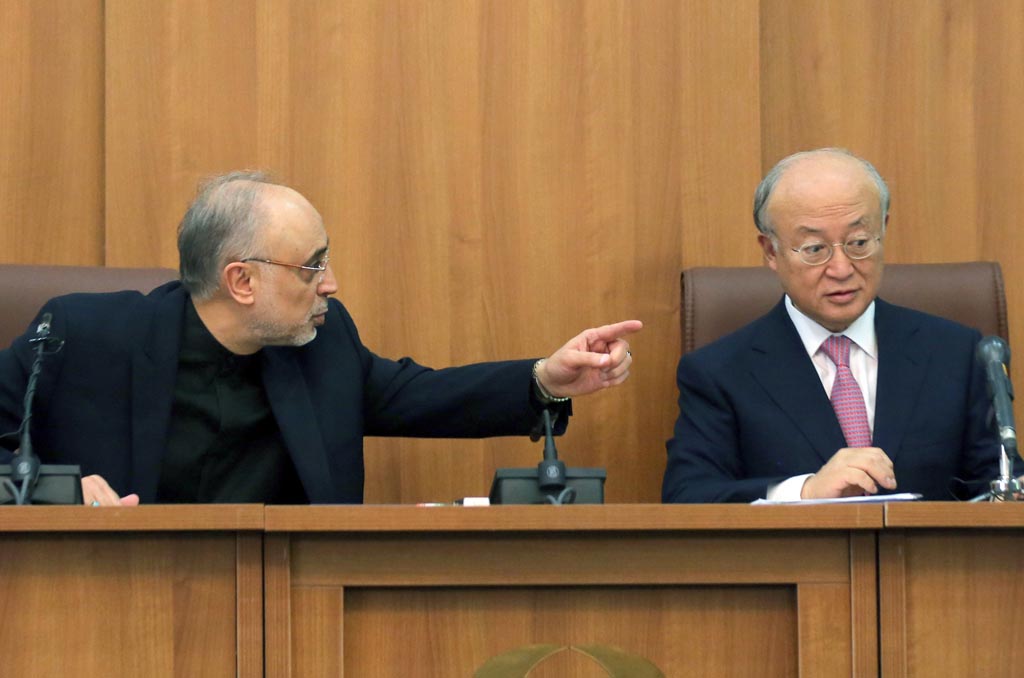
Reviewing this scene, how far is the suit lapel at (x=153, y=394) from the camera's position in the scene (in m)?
2.45

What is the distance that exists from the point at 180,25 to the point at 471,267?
2.75 ft

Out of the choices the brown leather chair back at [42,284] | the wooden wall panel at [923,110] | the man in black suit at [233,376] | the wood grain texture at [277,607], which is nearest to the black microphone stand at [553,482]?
the wood grain texture at [277,607]

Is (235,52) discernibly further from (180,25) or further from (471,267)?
(471,267)

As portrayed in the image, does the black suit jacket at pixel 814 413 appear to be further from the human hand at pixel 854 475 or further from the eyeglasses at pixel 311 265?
the eyeglasses at pixel 311 265

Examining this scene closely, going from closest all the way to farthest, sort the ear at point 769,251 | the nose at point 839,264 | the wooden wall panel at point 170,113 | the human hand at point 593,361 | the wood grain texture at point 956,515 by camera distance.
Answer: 1. the wood grain texture at point 956,515
2. the human hand at point 593,361
3. the nose at point 839,264
4. the ear at point 769,251
5. the wooden wall panel at point 170,113

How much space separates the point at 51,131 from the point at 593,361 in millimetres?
1534

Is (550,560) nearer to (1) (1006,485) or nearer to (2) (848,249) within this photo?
(1) (1006,485)

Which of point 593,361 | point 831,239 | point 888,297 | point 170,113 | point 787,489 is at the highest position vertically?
point 170,113

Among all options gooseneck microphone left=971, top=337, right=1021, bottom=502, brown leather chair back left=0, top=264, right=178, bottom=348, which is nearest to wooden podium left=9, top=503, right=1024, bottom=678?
gooseneck microphone left=971, top=337, right=1021, bottom=502

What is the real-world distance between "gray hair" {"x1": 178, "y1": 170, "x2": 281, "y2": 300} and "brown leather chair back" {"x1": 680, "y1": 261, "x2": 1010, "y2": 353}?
2.93 ft

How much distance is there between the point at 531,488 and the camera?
1.99m

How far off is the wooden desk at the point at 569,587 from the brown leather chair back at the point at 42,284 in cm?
119

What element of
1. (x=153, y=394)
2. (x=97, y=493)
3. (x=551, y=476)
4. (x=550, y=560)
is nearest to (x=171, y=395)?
(x=153, y=394)

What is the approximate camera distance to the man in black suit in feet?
8.13
